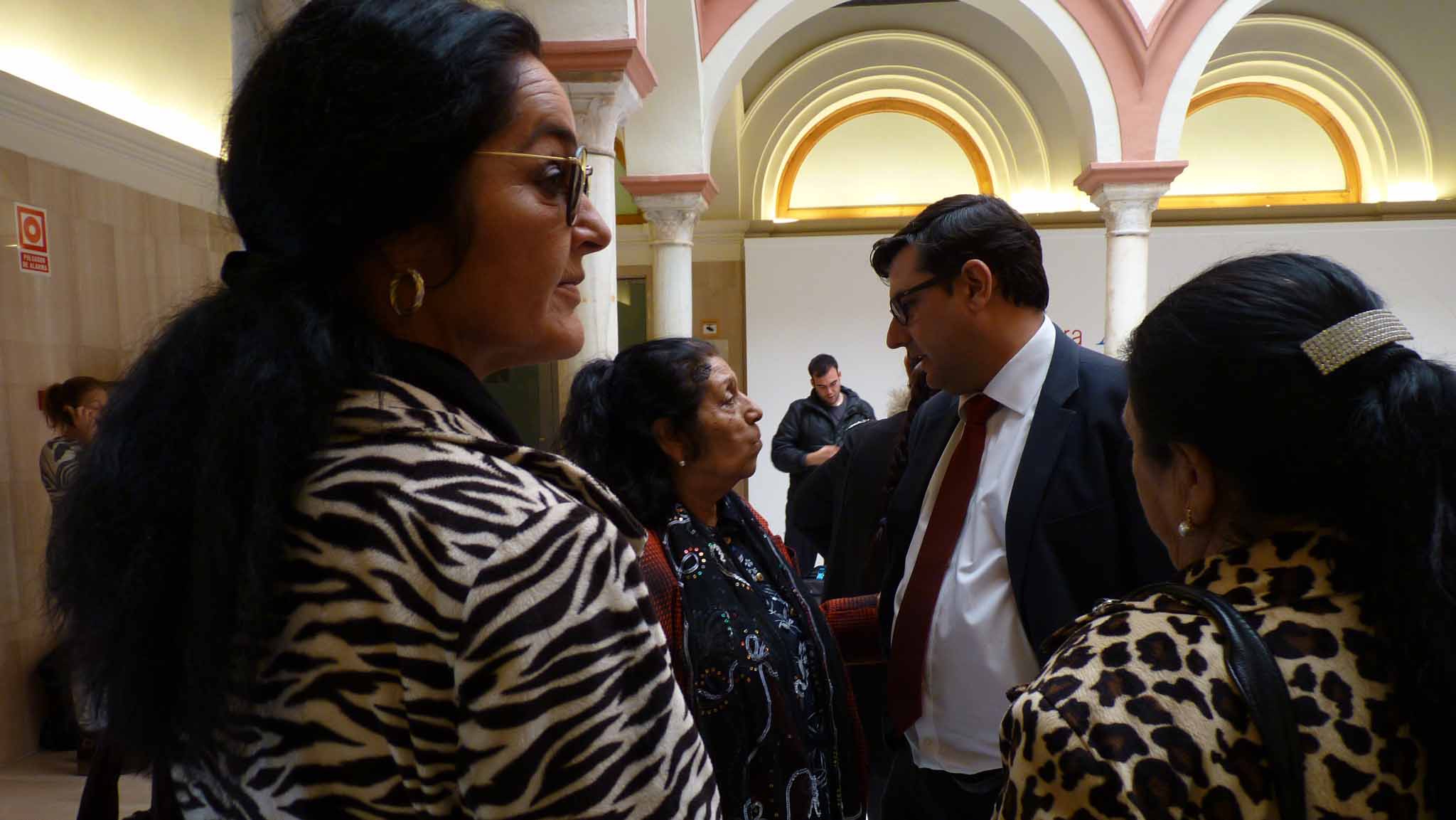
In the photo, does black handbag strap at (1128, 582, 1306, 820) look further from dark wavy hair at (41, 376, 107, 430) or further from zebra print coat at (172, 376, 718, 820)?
dark wavy hair at (41, 376, 107, 430)

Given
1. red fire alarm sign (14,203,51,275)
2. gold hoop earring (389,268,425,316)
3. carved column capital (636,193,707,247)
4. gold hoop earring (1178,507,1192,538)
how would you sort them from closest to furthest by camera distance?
gold hoop earring (389,268,425,316), gold hoop earring (1178,507,1192,538), red fire alarm sign (14,203,51,275), carved column capital (636,193,707,247)

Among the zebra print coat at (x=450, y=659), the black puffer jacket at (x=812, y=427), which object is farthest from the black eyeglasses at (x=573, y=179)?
the black puffer jacket at (x=812, y=427)

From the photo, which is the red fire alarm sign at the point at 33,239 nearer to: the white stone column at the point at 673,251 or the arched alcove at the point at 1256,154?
the white stone column at the point at 673,251

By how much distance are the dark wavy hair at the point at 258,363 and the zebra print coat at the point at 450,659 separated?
40 mm

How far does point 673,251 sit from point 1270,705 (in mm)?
8332

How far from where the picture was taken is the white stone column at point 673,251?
8.95m

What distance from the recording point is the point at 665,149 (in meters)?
8.86

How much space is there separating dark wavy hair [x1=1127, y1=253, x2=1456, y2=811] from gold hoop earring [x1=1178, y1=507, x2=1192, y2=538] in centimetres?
6

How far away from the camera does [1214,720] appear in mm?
1062

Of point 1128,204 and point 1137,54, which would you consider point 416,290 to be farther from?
point 1137,54

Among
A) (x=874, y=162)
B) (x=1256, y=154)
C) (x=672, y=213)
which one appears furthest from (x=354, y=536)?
(x=1256, y=154)

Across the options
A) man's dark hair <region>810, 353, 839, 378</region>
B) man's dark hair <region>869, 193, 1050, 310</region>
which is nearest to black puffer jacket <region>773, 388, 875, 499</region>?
man's dark hair <region>810, 353, 839, 378</region>

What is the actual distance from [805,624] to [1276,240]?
40.2ft

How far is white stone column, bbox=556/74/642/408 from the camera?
18.7ft
